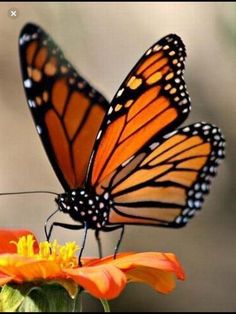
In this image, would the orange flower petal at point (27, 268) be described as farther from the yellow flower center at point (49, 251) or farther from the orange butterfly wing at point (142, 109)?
the orange butterfly wing at point (142, 109)

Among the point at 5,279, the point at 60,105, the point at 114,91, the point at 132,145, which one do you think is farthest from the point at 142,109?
the point at 114,91

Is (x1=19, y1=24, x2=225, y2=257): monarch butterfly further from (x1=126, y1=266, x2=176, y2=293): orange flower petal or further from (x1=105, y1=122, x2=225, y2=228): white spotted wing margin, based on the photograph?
(x1=126, y1=266, x2=176, y2=293): orange flower petal

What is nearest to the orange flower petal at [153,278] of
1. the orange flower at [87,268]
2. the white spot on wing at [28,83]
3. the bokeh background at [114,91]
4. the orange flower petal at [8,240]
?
the orange flower at [87,268]

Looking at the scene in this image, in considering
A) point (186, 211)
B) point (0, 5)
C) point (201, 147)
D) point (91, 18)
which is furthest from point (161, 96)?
point (91, 18)

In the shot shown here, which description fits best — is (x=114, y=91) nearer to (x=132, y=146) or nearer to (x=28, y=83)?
(x=132, y=146)

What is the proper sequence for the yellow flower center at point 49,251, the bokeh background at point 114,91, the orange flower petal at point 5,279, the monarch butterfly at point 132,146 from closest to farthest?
the orange flower petal at point 5,279 < the yellow flower center at point 49,251 < the monarch butterfly at point 132,146 < the bokeh background at point 114,91
